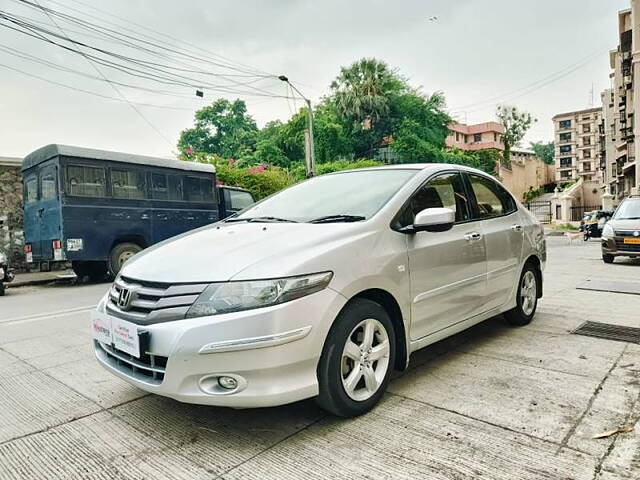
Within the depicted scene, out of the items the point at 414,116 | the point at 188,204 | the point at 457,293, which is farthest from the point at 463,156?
the point at 457,293

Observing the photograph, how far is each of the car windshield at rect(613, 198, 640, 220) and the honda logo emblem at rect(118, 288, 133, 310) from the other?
1061cm

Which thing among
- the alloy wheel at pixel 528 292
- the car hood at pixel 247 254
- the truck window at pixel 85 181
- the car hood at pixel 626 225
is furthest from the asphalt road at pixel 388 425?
the car hood at pixel 626 225

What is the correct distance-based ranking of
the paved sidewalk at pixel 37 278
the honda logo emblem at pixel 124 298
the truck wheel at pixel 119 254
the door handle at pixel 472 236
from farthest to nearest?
1. the paved sidewalk at pixel 37 278
2. the truck wheel at pixel 119 254
3. the door handle at pixel 472 236
4. the honda logo emblem at pixel 124 298

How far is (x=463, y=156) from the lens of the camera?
40000mm

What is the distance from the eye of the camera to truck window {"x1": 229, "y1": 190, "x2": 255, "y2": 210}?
490 inches

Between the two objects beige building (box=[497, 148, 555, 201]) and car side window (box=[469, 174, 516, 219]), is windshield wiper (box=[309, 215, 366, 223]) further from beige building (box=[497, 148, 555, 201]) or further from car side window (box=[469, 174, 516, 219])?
beige building (box=[497, 148, 555, 201])

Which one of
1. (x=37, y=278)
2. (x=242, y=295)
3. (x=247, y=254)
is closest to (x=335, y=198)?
(x=247, y=254)

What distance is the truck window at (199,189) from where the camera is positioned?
1128 centimetres

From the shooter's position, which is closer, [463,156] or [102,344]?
[102,344]

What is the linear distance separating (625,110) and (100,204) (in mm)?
32867

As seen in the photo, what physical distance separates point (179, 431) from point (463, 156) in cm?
4065

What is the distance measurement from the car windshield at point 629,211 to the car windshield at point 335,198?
8875 millimetres

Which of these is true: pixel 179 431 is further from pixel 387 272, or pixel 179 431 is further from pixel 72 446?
pixel 387 272

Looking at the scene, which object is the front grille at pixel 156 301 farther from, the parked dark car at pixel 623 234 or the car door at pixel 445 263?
the parked dark car at pixel 623 234
